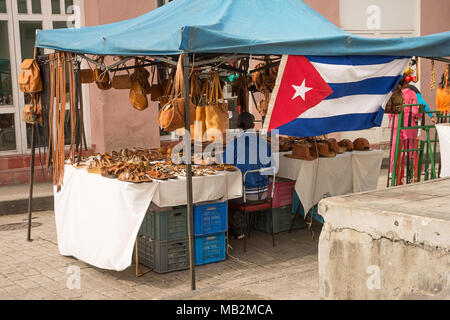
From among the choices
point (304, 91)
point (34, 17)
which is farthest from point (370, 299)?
point (34, 17)

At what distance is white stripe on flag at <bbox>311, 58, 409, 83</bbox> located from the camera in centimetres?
602

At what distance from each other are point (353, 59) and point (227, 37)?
1.58 m

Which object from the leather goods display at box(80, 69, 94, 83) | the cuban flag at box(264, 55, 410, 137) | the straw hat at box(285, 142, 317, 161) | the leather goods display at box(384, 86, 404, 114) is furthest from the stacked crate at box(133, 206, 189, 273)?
the leather goods display at box(384, 86, 404, 114)

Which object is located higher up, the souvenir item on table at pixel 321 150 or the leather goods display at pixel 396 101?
the leather goods display at pixel 396 101

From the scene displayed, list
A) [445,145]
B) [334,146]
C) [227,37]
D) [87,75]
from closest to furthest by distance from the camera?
1. [227,37]
2. [87,75]
3. [334,146]
4. [445,145]

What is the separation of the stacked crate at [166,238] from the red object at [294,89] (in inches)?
57.2

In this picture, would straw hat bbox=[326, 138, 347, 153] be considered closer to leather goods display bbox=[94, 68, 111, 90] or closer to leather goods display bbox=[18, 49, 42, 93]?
leather goods display bbox=[94, 68, 111, 90]

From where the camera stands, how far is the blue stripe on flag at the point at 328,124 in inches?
237

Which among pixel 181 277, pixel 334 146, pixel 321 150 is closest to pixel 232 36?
pixel 181 277

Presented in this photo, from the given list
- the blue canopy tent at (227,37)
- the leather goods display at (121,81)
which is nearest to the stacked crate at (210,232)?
the blue canopy tent at (227,37)

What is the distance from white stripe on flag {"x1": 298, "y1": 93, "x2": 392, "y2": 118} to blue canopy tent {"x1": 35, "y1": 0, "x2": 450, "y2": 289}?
0.56 metres

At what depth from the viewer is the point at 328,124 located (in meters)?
6.29

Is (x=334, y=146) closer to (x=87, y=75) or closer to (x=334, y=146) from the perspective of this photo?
(x=334, y=146)

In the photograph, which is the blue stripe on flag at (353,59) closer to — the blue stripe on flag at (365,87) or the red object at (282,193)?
the blue stripe on flag at (365,87)
